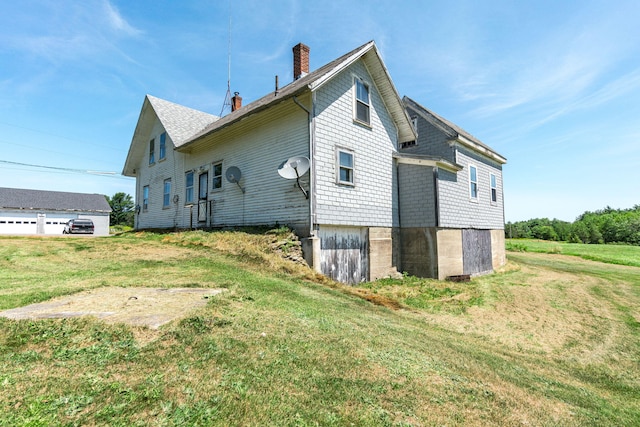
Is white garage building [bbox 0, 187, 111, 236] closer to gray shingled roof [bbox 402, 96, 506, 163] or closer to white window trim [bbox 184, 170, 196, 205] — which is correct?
white window trim [bbox 184, 170, 196, 205]

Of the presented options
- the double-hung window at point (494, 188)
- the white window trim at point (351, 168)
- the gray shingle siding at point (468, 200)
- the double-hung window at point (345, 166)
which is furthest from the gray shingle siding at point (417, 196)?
the double-hung window at point (494, 188)

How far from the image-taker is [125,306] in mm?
4500

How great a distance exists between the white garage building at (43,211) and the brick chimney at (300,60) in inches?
1296

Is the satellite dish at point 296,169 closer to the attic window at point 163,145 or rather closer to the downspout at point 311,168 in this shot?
the downspout at point 311,168

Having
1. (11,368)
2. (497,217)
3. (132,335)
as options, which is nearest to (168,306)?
(132,335)

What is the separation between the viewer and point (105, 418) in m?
2.22

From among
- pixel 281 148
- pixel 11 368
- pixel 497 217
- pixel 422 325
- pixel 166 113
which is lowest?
pixel 422 325

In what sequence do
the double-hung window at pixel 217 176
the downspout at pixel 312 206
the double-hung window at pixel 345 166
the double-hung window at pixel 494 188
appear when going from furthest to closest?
the double-hung window at pixel 494 188 → the double-hung window at pixel 217 176 → the double-hung window at pixel 345 166 → the downspout at pixel 312 206

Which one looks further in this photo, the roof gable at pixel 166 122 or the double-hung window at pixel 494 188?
the double-hung window at pixel 494 188

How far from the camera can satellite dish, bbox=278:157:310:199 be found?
10180mm

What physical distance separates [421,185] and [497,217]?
810cm

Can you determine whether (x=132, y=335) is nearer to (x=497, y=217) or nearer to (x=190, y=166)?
(x=190, y=166)

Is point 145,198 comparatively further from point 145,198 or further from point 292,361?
point 292,361

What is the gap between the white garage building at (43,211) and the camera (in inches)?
1248
